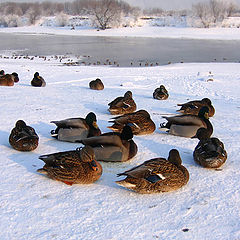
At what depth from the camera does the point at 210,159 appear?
347 centimetres

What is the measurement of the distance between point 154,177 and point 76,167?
702mm

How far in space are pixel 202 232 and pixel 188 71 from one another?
40.4 feet

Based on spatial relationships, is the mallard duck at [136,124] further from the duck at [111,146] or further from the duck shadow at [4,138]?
the duck shadow at [4,138]

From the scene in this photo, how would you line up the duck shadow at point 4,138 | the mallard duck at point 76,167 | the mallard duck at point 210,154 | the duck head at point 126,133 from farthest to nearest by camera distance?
1. the duck shadow at point 4,138
2. the duck head at point 126,133
3. the mallard duck at point 210,154
4. the mallard duck at point 76,167

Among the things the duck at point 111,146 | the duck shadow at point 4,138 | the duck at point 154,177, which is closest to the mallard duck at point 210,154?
the duck at point 154,177

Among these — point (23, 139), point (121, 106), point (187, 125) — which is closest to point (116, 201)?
point (23, 139)

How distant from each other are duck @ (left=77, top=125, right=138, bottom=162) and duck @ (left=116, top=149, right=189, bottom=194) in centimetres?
65

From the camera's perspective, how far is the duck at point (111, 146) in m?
3.53

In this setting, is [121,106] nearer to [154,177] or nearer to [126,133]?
[126,133]

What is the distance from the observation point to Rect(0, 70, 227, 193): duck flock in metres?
2.90

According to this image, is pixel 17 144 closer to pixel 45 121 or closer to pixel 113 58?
pixel 45 121

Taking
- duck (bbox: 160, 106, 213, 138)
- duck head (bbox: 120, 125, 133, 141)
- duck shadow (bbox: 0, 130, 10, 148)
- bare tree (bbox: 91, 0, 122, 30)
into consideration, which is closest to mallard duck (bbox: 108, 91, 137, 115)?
duck (bbox: 160, 106, 213, 138)

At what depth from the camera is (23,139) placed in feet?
12.5

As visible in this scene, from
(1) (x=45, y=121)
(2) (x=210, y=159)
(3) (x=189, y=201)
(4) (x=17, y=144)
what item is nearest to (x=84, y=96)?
(1) (x=45, y=121)
